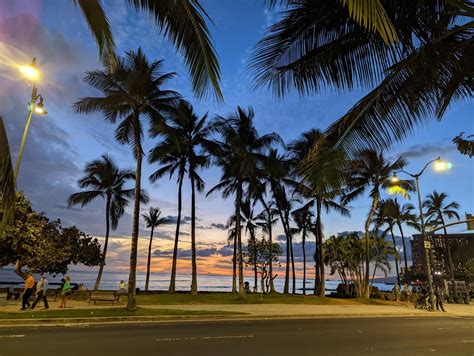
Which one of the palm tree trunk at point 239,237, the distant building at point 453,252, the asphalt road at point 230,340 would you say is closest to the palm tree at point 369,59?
the asphalt road at point 230,340

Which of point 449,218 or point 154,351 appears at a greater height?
point 449,218

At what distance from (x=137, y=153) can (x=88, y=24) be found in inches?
658

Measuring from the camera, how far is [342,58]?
5.59 metres

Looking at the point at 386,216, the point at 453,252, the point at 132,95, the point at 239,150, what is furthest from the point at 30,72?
the point at 453,252

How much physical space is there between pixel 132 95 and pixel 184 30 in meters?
17.1

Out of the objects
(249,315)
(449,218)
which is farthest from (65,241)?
(449,218)

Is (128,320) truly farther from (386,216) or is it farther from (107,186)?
(386,216)

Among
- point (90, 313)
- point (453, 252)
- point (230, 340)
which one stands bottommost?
point (230, 340)

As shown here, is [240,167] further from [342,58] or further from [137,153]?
[342,58]

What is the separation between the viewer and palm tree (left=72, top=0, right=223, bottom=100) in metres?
3.63

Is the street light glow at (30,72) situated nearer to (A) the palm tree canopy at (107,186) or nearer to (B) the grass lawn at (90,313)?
(B) the grass lawn at (90,313)

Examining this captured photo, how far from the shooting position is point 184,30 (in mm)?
3697

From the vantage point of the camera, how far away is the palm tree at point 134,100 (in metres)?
19.3

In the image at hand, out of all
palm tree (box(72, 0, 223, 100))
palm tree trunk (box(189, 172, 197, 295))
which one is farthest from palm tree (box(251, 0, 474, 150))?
palm tree trunk (box(189, 172, 197, 295))
